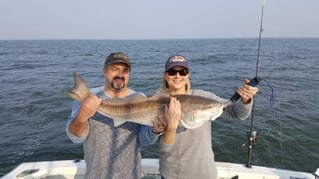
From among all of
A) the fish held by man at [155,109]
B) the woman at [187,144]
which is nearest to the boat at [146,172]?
the woman at [187,144]

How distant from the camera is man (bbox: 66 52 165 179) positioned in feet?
10.0

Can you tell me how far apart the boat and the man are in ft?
6.07

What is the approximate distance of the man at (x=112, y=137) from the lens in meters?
3.06

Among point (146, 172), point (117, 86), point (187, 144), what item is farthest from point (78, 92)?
point (146, 172)

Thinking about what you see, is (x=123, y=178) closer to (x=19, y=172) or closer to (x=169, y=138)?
(x=169, y=138)

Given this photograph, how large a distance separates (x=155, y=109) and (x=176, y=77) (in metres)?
0.44

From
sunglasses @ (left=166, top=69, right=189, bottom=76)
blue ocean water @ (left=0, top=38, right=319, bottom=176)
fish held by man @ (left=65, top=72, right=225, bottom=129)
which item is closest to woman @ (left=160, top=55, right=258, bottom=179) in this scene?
sunglasses @ (left=166, top=69, right=189, bottom=76)

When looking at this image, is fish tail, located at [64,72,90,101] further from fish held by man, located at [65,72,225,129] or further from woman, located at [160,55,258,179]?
woman, located at [160,55,258,179]

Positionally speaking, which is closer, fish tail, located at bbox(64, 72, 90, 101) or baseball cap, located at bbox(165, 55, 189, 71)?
fish tail, located at bbox(64, 72, 90, 101)

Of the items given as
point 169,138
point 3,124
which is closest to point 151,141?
point 169,138

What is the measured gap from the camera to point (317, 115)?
11.9 m

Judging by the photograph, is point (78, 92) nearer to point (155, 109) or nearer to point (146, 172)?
point (155, 109)

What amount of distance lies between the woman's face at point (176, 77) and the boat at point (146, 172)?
216 cm

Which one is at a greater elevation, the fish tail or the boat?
the fish tail
